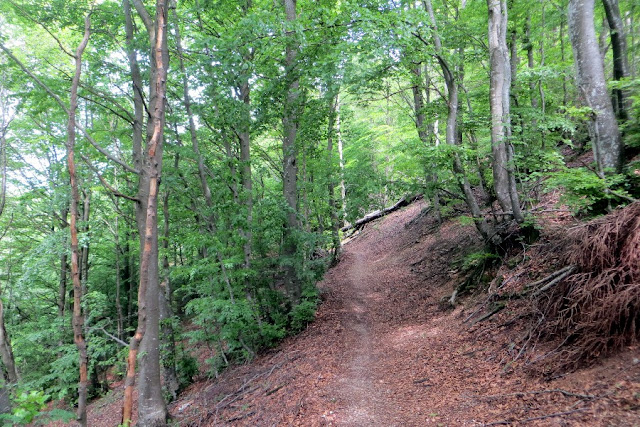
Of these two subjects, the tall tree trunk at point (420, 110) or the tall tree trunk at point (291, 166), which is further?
the tall tree trunk at point (420, 110)

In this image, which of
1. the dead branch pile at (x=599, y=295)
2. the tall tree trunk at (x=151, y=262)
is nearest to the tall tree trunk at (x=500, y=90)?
the dead branch pile at (x=599, y=295)

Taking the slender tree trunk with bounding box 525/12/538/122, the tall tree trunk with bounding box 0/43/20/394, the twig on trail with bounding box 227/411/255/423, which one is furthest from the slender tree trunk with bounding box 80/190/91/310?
the slender tree trunk with bounding box 525/12/538/122

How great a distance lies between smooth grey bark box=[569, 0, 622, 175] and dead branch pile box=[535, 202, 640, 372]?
67.4 inches

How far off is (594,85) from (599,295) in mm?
3749

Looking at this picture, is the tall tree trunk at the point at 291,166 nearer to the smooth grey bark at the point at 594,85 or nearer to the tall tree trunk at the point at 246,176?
the tall tree trunk at the point at 246,176

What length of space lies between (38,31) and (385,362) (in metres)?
14.0

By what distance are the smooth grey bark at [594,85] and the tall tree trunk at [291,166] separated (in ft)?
19.3

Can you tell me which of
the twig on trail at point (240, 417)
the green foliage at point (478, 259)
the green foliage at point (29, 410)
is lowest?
the twig on trail at point (240, 417)

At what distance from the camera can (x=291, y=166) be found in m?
10.4

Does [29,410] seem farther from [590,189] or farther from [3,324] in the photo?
[590,189]

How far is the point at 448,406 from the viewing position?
14.9 feet

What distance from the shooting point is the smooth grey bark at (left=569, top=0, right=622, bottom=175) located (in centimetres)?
542

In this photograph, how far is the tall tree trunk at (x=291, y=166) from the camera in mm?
9248

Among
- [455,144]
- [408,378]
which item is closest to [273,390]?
[408,378]
